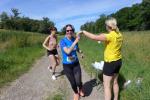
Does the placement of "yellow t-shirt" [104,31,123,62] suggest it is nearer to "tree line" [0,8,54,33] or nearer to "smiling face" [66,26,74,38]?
"smiling face" [66,26,74,38]

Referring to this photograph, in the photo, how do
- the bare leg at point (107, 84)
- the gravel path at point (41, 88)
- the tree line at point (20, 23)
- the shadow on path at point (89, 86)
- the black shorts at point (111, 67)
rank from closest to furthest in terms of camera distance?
the black shorts at point (111, 67), the bare leg at point (107, 84), the gravel path at point (41, 88), the shadow on path at point (89, 86), the tree line at point (20, 23)

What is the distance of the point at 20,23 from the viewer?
383 ft

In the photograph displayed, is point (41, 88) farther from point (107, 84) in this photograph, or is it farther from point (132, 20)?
point (132, 20)

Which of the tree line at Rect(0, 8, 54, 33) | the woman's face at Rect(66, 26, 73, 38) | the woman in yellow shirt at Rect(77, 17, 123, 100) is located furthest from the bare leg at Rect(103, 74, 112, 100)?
the tree line at Rect(0, 8, 54, 33)

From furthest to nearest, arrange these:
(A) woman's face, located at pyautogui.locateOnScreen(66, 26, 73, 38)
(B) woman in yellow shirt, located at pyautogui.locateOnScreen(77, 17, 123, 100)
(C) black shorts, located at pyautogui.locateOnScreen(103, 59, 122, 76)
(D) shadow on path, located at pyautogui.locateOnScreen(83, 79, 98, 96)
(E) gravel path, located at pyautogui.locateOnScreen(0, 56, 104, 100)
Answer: (D) shadow on path, located at pyautogui.locateOnScreen(83, 79, 98, 96) < (E) gravel path, located at pyautogui.locateOnScreen(0, 56, 104, 100) < (A) woman's face, located at pyautogui.locateOnScreen(66, 26, 73, 38) < (C) black shorts, located at pyautogui.locateOnScreen(103, 59, 122, 76) < (B) woman in yellow shirt, located at pyautogui.locateOnScreen(77, 17, 123, 100)

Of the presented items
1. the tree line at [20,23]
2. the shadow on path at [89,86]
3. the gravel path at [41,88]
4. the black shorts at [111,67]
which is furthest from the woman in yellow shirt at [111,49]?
the tree line at [20,23]

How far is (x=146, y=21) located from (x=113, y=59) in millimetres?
111341

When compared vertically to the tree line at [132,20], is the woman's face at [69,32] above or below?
above

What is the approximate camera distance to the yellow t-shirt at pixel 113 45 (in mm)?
7035

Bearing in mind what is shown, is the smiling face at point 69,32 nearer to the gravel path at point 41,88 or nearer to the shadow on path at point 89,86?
the gravel path at point 41,88

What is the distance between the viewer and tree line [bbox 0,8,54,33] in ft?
364

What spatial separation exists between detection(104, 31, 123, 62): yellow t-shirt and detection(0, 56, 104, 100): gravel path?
183cm

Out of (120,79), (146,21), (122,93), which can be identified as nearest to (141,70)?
(120,79)

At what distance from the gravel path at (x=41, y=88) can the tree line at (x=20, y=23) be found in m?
83.9
